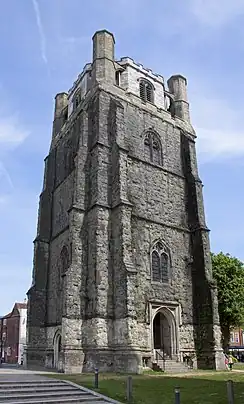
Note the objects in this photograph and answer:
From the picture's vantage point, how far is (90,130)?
28125mm

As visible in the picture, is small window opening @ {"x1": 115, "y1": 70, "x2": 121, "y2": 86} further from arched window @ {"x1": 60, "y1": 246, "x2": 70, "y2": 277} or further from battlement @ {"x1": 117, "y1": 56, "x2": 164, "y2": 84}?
arched window @ {"x1": 60, "y1": 246, "x2": 70, "y2": 277}

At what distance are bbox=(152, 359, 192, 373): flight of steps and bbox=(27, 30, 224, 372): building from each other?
0.39 meters

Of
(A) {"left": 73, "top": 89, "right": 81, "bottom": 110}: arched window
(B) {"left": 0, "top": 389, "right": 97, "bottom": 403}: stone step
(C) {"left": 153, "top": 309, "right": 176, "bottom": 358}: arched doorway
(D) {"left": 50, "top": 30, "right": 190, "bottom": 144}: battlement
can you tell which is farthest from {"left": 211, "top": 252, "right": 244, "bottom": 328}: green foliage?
(B) {"left": 0, "top": 389, "right": 97, "bottom": 403}: stone step

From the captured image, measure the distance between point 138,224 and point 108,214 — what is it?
229 centimetres

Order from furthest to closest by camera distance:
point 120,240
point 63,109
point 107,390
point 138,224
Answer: point 63,109 → point 138,224 → point 120,240 → point 107,390

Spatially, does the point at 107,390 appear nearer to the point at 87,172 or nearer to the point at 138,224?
the point at 138,224

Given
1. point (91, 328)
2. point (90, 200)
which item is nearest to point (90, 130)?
point (90, 200)

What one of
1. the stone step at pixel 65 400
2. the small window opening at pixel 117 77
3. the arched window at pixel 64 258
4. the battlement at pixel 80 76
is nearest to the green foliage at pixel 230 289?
the arched window at pixel 64 258

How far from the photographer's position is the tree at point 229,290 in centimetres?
3453

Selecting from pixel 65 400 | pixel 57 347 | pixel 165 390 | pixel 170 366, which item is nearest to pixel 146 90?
pixel 57 347

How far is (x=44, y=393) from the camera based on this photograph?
13.5 m

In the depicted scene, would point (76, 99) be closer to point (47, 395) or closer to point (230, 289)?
point (230, 289)

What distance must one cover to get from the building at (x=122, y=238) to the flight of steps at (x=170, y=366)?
388 mm

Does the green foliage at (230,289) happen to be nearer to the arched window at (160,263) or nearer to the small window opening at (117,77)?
the arched window at (160,263)
